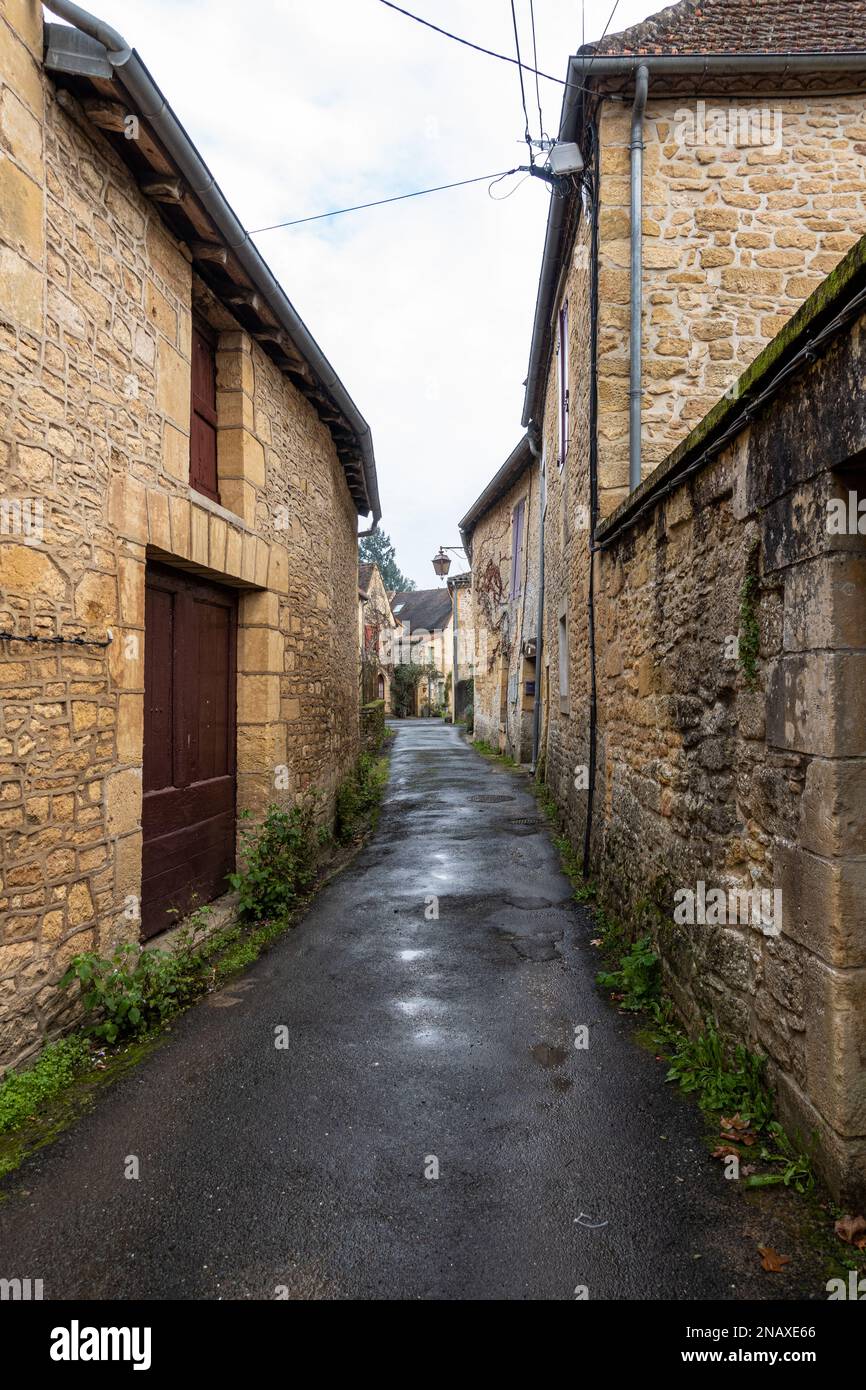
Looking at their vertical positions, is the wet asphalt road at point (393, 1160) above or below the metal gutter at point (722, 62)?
below

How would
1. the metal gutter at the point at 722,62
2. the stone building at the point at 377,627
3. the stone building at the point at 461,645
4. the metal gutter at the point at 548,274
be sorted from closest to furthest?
the metal gutter at the point at 722,62
the metal gutter at the point at 548,274
the stone building at the point at 461,645
the stone building at the point at 377,627

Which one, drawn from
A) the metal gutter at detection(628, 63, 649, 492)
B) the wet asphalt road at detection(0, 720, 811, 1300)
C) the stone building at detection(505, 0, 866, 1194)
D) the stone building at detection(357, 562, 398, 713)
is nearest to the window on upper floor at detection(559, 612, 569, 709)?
the stone building at detection(505, 0, 866, 1194)

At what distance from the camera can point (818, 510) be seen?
2207 mm

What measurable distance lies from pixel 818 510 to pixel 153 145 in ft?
12.0

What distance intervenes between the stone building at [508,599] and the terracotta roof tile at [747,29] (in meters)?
5.97

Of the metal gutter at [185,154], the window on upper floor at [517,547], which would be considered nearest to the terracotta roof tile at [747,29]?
the metal gutter at [185,154]

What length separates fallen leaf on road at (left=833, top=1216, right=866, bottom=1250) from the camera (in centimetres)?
199

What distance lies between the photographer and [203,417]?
503 cm

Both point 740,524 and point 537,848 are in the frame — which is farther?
point 537,848

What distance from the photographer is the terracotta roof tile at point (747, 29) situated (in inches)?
209

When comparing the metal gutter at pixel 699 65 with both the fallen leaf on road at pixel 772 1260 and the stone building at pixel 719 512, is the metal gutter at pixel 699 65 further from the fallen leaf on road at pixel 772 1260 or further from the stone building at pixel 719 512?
the fallen leaf on road at pixel 772 1260

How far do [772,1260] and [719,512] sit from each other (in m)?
2.59

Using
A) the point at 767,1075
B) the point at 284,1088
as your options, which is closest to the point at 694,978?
the point at 767,1075
